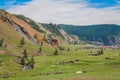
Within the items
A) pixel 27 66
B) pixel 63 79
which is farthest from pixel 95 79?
pixel 27 66

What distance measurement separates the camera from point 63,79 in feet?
313

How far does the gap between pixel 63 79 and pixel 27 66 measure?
89.8 metres

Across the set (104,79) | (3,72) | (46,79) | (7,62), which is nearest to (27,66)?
(7,62)

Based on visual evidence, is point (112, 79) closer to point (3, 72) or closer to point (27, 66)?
point (3, 72)

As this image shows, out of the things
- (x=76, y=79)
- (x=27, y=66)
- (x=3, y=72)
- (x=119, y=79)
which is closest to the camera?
(x=119, y=79)

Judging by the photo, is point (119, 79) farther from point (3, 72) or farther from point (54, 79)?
point (3, 72)

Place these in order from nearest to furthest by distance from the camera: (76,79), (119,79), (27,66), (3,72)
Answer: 1. (119,79)
2. (76,79)
3. (3,72)
4. (27,66)

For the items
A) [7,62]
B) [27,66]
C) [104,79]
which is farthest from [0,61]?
[104,79]

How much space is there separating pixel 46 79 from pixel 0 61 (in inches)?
4061

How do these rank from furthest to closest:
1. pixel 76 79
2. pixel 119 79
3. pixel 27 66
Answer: pixel 27 66
pixel 76 79
pixel 119 79

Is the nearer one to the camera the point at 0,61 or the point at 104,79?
the point at 104,79

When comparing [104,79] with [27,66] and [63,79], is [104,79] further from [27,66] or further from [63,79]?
[27,66]

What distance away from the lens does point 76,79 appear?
309ft

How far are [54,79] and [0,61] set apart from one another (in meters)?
105
